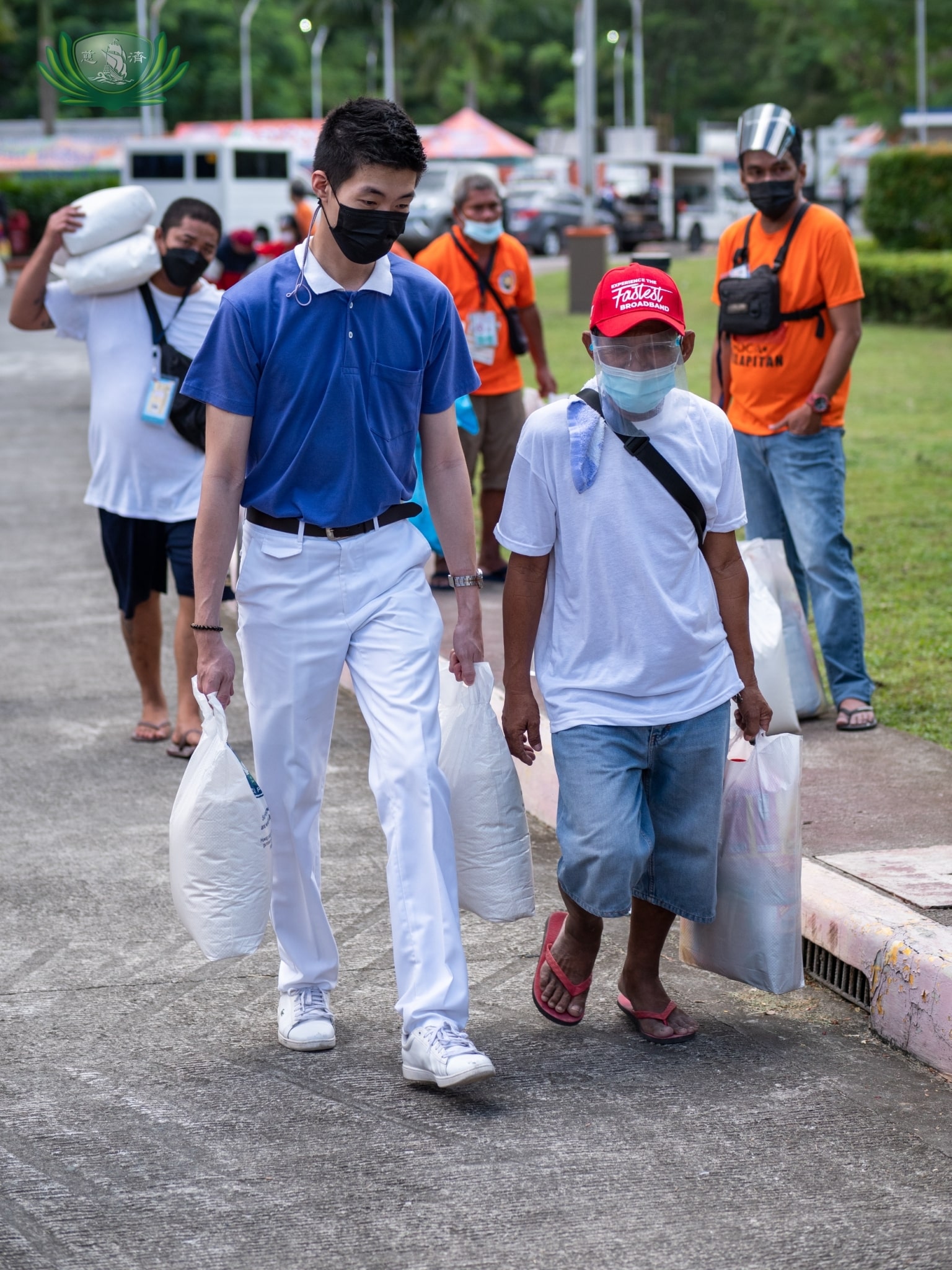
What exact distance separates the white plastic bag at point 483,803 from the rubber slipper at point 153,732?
296cm

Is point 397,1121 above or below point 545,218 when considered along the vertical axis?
below

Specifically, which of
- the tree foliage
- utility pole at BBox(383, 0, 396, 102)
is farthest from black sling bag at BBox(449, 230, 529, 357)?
utility pole at BBox(383, 0, 396, 102)

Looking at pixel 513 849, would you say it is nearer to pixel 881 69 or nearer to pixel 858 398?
pixel 858 398

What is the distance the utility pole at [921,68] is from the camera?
5372 centimetres

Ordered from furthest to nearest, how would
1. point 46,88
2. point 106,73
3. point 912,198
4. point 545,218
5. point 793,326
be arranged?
point 46,88
point 545,218
point 912,198
point 793,326
point 106,73

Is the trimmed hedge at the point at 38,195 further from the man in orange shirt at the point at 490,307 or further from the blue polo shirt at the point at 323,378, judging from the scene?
the blue polo shirt at the point at 323,378

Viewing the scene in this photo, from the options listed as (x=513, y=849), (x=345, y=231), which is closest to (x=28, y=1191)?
(x=513, y=849)

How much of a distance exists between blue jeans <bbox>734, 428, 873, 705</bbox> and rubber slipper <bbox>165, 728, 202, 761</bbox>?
219 cm

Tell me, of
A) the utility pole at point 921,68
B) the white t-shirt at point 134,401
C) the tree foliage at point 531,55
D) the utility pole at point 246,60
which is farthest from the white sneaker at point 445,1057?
the utility pole at point 246,60

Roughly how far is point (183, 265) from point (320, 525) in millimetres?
2638

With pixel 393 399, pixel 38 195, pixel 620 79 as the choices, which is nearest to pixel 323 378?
pixel 393 399

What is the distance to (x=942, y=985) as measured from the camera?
12.8 feet

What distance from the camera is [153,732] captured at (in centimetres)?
662

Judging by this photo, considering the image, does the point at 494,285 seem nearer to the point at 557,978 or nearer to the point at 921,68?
the point at 557,978
